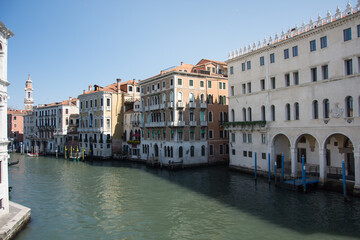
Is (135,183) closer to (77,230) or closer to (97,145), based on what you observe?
(77,230)

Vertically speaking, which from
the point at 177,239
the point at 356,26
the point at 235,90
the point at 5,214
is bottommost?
the point at 177,239

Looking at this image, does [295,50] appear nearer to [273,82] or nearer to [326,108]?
[273,82]

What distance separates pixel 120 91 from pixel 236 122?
948 inches

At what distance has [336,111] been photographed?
19.0 m

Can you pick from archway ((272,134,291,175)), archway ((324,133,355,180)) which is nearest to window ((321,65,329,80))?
archway ((324,133,355,180))

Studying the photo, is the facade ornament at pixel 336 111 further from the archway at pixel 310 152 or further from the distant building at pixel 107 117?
the distant building at pixel 107 117

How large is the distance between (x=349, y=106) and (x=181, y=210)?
41.1ft

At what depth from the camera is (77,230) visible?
13.9m

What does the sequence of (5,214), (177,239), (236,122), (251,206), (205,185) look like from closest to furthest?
(177,239)
(5,214)
(251,206)
(205,185)
(236,122)

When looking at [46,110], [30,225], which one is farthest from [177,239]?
[46,110]

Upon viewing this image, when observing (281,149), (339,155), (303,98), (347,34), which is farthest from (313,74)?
(281,149)

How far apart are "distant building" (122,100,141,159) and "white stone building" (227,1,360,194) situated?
637 inches

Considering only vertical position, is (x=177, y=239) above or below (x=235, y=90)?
below

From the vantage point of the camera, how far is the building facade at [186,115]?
3300cm
